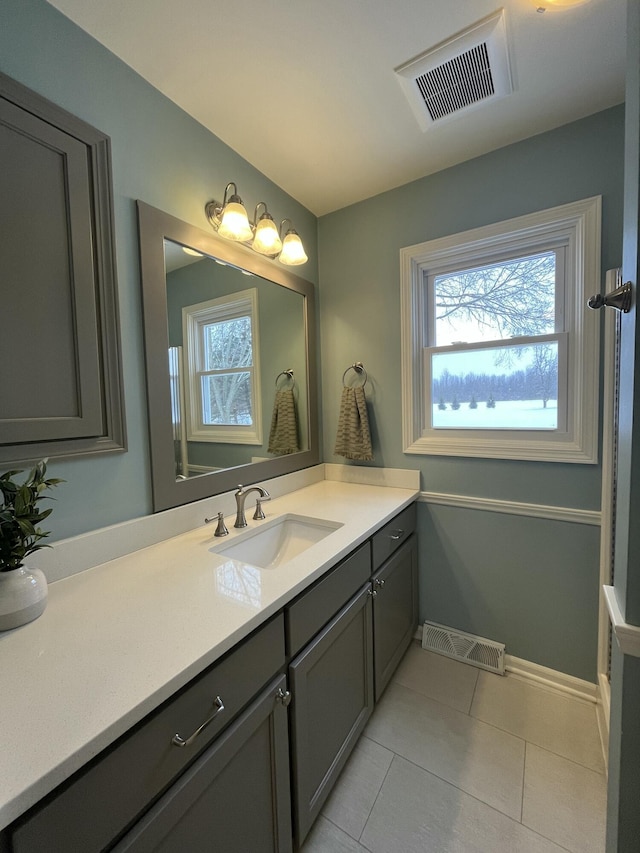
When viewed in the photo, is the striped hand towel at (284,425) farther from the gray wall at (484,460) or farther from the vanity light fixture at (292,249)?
the vanity light fixture at (292,249)

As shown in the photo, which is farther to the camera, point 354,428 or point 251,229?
point 354,428

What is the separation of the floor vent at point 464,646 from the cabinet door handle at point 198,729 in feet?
4.92

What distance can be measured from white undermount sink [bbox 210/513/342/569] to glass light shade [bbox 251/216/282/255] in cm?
124

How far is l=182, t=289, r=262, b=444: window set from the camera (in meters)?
1.40

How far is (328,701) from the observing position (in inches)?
43.9

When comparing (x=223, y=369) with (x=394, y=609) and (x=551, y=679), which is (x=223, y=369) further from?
(x=551, y=679)

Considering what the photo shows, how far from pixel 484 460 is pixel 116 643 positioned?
1.64 metres

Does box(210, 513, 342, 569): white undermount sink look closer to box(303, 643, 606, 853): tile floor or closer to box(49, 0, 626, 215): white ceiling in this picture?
box(303, 643, 606, 853): tile floor

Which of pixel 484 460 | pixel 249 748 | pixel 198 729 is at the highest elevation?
pixel 484 460

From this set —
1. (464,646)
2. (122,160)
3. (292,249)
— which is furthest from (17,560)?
(464,646)

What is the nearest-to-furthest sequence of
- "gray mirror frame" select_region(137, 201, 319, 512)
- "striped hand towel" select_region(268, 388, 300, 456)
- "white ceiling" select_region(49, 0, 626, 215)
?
→ "white ceiling" select_region(49, 0, 626, 215) → "gray mirror frame" select_region(137, 201, 319, 512) → "striped hand towel" select_region(268, 388, 300, 456)

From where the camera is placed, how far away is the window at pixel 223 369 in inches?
55.1

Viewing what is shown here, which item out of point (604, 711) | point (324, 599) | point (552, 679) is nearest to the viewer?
point (324, 599)

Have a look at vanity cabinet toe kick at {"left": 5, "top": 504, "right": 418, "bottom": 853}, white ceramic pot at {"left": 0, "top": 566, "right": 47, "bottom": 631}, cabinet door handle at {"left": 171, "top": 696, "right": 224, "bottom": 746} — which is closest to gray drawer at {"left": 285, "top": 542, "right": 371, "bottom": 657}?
vanity cabinet toe kick at {"left": 5, "top": 504, "right": 418, "bottom": 853}
